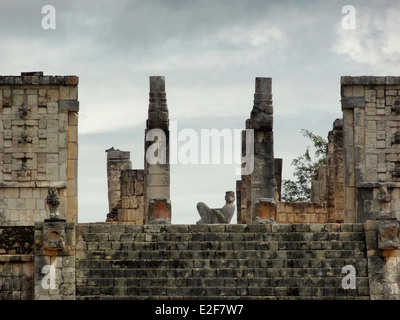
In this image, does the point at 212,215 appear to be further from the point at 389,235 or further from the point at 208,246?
the point at 389,235

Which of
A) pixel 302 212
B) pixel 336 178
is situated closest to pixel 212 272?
pixel 336 178

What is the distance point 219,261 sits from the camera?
3228 cm

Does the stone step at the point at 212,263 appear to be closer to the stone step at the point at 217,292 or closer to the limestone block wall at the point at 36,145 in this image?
the stone step at the point at 217,292

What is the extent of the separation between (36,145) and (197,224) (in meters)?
6.58

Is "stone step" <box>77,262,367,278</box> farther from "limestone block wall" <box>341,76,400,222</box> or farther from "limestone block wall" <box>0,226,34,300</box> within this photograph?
"limestone block wall" <box>341,76,400,222</box>

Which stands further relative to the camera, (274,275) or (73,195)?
(73,195)

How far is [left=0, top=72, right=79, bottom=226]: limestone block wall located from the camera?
38.1m

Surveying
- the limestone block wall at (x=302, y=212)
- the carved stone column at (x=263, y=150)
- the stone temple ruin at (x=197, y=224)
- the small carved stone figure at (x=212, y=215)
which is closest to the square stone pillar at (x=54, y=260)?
the stone temple ruin at (x=197, y=224)

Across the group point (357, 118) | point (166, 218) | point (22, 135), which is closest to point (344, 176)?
point (357, 118)

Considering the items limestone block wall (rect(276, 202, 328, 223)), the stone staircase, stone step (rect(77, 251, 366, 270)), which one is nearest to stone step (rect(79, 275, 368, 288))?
the stone staircase
